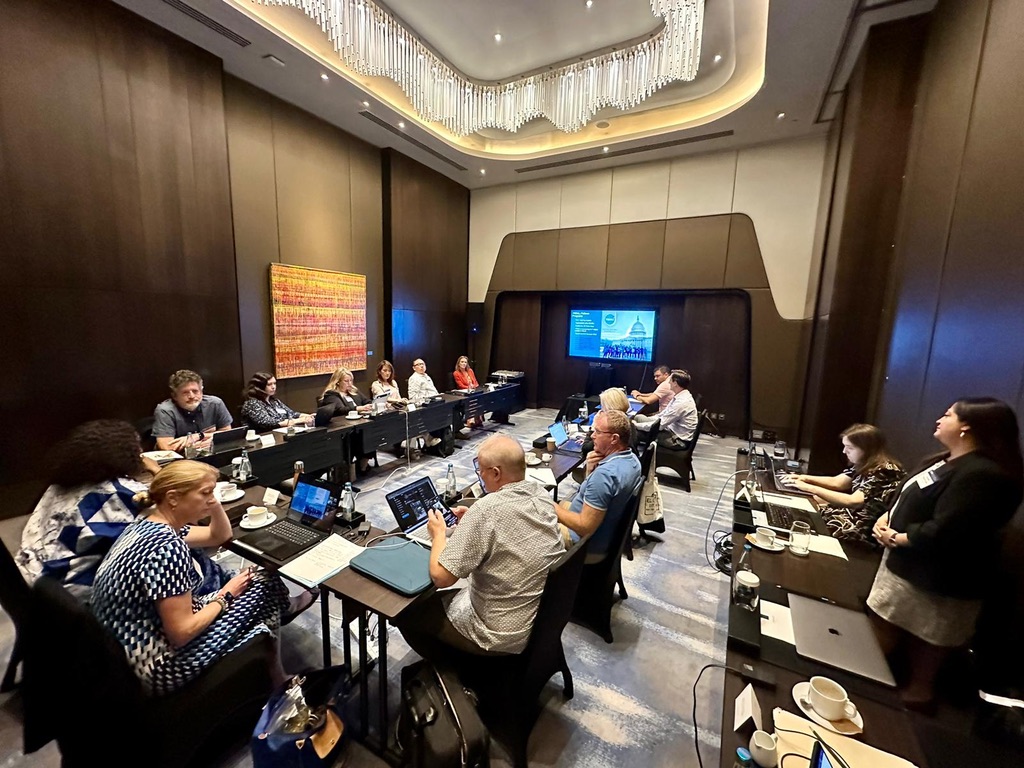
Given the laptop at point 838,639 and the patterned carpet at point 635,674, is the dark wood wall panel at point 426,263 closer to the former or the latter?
the patterned carpet at point 635,674

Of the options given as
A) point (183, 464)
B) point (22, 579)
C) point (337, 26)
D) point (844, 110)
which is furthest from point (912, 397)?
point (337, 26)

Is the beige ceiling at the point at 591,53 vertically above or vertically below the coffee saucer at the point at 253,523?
above

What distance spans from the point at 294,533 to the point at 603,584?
157 centimetres

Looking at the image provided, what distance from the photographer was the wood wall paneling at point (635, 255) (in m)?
6.32

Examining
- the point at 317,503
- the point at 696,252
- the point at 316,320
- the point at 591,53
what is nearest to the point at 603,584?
the point at 317,503

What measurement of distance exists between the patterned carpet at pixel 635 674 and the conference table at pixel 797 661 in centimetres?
70

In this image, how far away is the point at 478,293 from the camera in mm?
7980

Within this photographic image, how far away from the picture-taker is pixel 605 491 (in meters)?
1.97

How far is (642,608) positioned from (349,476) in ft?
9.76

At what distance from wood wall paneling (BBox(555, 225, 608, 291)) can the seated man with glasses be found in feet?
16.5

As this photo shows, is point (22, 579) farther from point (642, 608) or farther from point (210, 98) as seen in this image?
point (210, 98)

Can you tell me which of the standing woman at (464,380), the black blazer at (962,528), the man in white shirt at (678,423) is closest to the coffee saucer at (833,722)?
the black blazer at (962,528)

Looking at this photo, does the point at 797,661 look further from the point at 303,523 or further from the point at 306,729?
the point at 303,523

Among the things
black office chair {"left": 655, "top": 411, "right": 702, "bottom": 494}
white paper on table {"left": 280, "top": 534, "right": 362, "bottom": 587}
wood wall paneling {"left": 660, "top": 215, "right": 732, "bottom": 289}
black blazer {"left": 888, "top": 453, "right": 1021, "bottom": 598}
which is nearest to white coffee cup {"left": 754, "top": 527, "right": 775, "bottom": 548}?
black blazer {"left": 888, "top": 453, "right": 1021, "bottom": 598}
